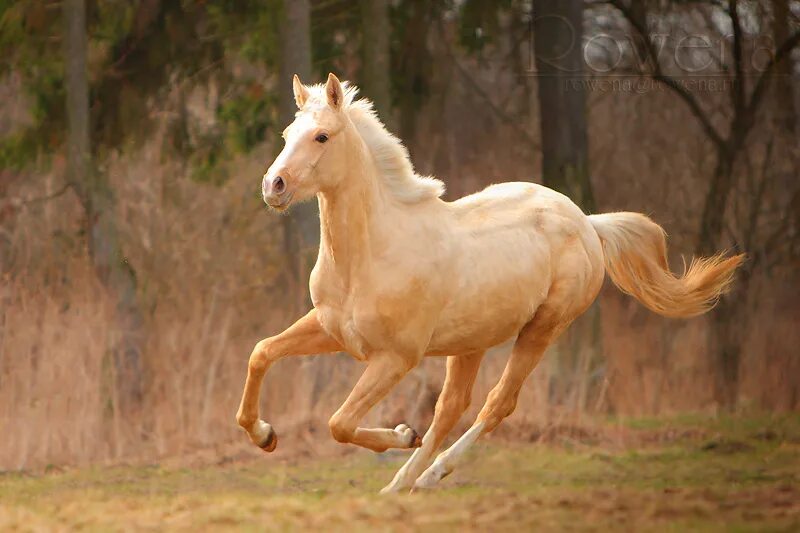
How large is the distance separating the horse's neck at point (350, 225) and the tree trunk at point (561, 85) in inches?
212

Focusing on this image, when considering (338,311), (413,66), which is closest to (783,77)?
(413,66)

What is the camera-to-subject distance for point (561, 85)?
12.5 m

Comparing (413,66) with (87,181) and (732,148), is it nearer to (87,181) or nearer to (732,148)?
(732,148)

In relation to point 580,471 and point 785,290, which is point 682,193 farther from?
point 580,471

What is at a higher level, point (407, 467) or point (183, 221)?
point (183, 221)

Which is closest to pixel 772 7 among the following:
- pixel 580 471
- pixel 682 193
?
pixel 682 193

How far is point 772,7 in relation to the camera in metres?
13.2

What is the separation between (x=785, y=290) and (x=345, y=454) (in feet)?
18.1

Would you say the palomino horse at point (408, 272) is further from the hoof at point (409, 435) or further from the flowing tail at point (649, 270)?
the flowing tail at point (649, 270)

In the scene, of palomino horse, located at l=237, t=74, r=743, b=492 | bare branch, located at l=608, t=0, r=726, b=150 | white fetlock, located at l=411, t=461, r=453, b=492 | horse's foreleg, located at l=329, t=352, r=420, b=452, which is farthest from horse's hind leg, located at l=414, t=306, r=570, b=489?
bare branch, located at l=608, t=0, r=726, b=150

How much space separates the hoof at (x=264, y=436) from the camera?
24.3 feet

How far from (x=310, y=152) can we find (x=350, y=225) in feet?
1.46

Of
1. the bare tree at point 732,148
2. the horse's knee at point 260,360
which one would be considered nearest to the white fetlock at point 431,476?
the horse's knee at point 260,360

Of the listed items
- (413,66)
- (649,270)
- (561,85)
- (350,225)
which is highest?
(413,66)
